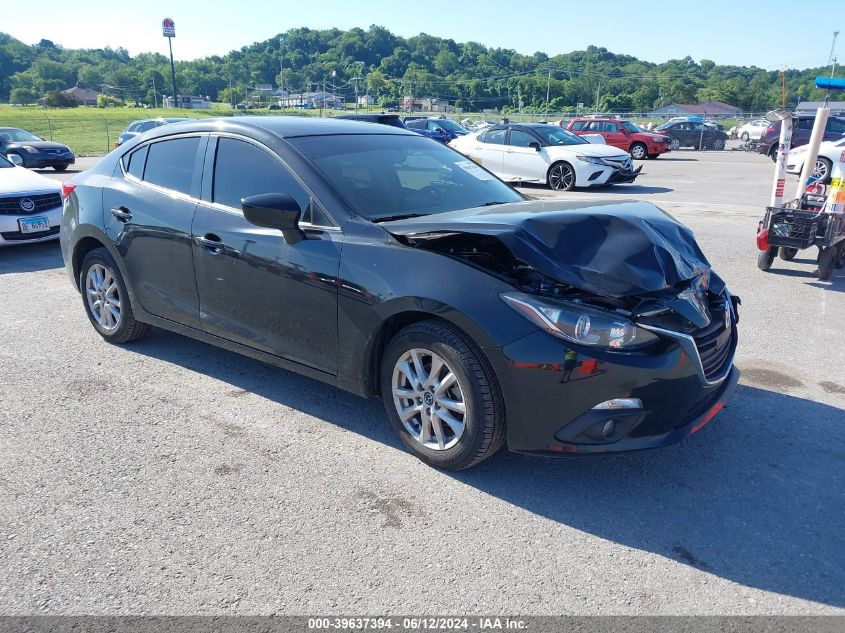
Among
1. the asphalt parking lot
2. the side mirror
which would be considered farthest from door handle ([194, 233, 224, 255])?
the asphalt parking lot

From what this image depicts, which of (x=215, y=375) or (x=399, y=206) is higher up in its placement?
(x=399, y=206)

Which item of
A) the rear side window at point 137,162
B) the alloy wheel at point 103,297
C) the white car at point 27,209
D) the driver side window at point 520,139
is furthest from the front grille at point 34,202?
the driver side window at point 520,139

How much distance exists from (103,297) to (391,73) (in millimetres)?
159481

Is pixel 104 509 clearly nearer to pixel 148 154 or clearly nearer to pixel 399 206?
pixel 399 206

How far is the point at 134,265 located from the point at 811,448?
4.42m

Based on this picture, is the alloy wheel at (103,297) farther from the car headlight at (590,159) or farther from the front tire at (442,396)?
the car headlight at (590,159)

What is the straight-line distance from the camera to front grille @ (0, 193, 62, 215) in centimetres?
871

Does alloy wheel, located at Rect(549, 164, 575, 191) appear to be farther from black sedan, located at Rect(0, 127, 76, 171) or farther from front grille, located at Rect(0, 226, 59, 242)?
black sedan, located at Rect(0, 127, 76, 171)

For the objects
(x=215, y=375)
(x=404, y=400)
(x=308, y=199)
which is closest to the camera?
(x=404, y=400)

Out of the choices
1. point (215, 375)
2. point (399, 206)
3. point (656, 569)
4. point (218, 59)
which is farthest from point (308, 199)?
point (218, 59)

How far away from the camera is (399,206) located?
398 cm

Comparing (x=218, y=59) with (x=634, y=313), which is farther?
(x=218, y=59)

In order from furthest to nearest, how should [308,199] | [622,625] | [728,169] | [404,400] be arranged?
[728,169] → [308,199] → [404,400] → [622,625]

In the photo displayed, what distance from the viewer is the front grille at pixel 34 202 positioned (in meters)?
8.71
